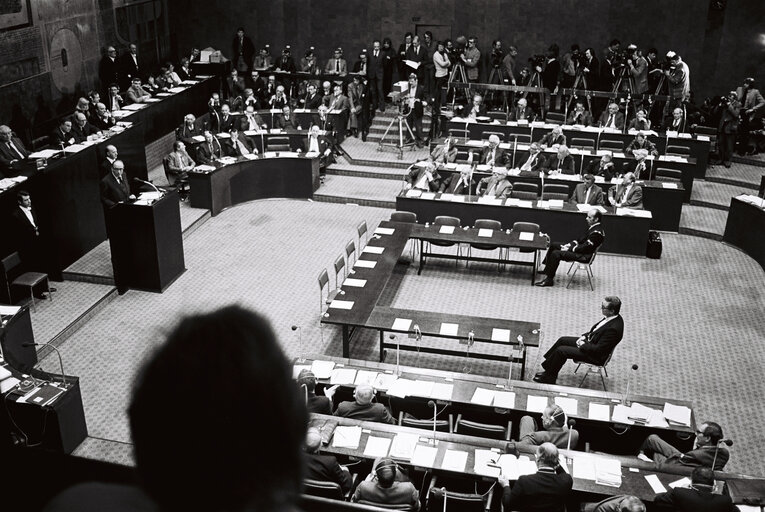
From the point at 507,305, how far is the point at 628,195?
360 cm

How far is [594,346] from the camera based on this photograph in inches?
349

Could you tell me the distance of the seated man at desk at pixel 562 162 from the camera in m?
14.5

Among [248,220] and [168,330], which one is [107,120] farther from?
[168,330]

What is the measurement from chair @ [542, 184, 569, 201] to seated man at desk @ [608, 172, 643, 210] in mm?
870

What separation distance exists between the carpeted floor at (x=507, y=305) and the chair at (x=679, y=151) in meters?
2.57

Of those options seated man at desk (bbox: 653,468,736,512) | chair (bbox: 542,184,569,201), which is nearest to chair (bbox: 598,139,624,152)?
chair (bbox: 542,184,569,201)

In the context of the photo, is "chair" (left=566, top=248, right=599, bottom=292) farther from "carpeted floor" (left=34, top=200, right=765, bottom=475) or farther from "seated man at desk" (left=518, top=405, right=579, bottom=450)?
"seated man at desk" (left=518, top=405, right=579, bottom=450)

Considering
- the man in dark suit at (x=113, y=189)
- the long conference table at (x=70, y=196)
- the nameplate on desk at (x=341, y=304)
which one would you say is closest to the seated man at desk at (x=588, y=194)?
the nameplate on desk at (x=341, y=304)

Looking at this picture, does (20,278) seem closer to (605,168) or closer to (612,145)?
(605,168)

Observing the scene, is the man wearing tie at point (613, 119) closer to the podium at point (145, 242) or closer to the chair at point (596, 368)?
the chair at point (596, 368)

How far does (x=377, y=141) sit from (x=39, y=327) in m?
10.9

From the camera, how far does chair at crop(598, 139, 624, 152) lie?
1603 cm

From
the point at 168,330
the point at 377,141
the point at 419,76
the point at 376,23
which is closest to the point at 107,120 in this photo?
the point at 377,141

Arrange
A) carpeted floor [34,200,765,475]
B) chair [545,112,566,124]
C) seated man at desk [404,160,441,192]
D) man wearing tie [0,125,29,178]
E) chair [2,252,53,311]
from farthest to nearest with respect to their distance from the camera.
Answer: chair [545,112,566,124], seated man at desk [404,160,441,192], man wearing tie [0,125,29,178], chair [2,252,53,311], carpeted floor [34,200,765,475]
